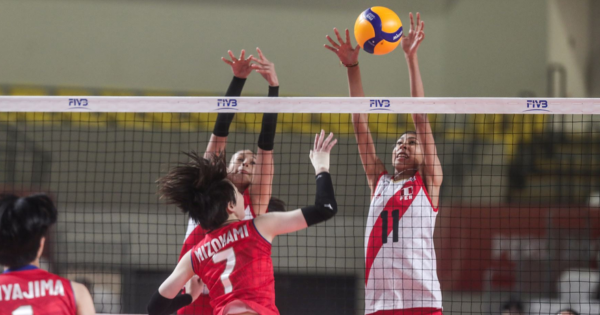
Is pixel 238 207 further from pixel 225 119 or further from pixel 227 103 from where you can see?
pixel 225 119

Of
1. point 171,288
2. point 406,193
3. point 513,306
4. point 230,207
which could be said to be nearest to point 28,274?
point 171,288

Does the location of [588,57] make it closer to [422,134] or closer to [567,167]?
[567,167]

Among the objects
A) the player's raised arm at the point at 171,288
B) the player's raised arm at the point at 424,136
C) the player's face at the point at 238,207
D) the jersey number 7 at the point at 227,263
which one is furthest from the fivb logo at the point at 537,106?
the player's raised arm at the point at 171,288

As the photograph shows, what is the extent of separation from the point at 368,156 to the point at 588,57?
11.6 m

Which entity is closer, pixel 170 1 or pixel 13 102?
pixel 13 102

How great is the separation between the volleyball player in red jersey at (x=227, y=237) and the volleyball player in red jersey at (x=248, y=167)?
84 cm

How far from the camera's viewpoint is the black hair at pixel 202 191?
148 inches

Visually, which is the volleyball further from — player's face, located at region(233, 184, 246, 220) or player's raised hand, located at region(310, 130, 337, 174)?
player's face, located at region(233, 184, 246, 220)

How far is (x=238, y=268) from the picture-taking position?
3697mm

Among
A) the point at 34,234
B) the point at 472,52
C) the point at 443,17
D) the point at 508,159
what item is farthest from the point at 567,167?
the point at 34,234

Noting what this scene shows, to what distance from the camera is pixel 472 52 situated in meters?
14.3

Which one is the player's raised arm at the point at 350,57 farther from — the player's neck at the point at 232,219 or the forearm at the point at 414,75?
the player's neck at the point at 232,219

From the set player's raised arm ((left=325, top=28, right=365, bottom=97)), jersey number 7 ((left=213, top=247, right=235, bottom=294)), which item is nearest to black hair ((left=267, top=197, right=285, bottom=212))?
player's raised arm ((left=325, top=28, right=365, bottom=97))

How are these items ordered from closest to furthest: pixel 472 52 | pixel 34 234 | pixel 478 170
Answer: pixel 34 234
pixel 478 170
pixel 472 52
